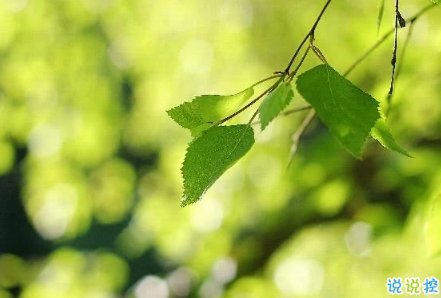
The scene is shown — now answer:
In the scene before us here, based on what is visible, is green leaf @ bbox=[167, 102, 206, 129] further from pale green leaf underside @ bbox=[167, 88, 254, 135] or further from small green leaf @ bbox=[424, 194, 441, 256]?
small green leaf @ bbox=[424, 194, 441, 256]

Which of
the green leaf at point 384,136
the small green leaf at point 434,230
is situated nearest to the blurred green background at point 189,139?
the small green leaf at point 434,230

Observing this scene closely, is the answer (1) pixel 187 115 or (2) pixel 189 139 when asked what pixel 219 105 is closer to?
(1) pixel 187 115

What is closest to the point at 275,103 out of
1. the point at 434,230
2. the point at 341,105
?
the point at 341,105

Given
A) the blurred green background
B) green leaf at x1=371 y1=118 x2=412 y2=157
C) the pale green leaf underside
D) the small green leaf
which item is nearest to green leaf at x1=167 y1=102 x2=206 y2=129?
the pale green leaf underside

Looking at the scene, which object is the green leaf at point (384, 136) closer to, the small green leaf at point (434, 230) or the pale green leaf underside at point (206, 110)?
the pale green leaf underside at point (206, 110)

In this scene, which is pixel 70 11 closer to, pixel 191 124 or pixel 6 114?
pixel 6 114

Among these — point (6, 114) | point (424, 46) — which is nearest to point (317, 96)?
point (424, 46)

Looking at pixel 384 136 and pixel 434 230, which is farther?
pixel 434 230
